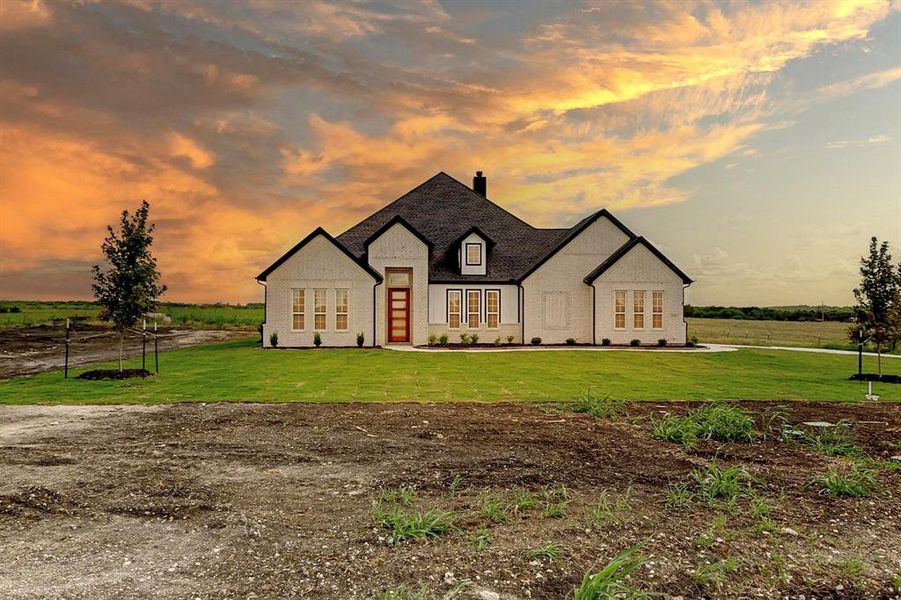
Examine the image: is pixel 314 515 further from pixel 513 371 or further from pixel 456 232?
pixel 456 232

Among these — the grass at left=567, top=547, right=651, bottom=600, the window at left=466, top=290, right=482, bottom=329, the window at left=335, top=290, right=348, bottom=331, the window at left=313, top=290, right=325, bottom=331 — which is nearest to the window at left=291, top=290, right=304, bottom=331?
the window at left=313, top=290, right=325, bottom=331

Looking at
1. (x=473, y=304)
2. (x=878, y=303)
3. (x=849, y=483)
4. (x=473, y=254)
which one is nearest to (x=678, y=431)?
(x=849, y=483)

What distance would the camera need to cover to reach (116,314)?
2000 cm

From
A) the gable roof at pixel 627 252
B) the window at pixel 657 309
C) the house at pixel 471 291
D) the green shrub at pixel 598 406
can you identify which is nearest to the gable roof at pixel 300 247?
the house at pixel 471 291

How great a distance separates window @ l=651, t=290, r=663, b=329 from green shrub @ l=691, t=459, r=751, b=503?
24.7 m

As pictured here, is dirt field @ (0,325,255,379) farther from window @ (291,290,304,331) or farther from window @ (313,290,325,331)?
window @ (313,290,325,331)

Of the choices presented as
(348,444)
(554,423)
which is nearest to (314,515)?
(348,444)

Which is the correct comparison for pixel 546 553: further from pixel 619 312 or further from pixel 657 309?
pixel 657 309

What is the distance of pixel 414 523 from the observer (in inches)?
233

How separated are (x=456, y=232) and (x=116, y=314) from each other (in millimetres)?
20189

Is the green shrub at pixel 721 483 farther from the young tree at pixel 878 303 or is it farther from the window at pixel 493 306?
the window at pixel 493 306

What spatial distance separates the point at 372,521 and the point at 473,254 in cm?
2712

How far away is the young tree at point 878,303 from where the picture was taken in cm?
2094

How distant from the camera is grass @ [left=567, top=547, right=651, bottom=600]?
14.8 feet
